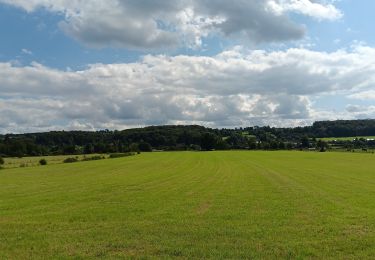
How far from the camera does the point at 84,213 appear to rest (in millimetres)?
22703

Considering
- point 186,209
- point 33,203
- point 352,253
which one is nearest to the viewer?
point 352,253

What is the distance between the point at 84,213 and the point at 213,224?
7.48 m

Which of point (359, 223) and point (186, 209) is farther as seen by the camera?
point (186, 209)

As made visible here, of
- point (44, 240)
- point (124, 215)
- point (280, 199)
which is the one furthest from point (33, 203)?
point (280, 199)

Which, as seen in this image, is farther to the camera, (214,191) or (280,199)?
(214,191)

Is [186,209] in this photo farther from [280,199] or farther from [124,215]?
[280,199]

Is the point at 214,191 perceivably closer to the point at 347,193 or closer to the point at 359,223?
the point at 347,193

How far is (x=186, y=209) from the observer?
23562 millimetres

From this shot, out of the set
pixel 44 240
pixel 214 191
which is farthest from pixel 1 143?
pixel 44 240

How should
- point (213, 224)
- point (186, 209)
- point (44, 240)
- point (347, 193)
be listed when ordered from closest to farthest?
point (44, 240) < point (213, 224) < point (186, 209) < point (347, 193)

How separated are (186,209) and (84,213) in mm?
5212

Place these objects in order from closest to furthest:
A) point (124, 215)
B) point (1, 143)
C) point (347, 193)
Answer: point (124, 215) → point (347, 193) → point (1, 143)

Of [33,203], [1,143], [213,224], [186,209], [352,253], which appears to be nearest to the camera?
[352,253]

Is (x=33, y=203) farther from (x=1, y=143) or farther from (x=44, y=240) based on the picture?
(x=1, y=143)
